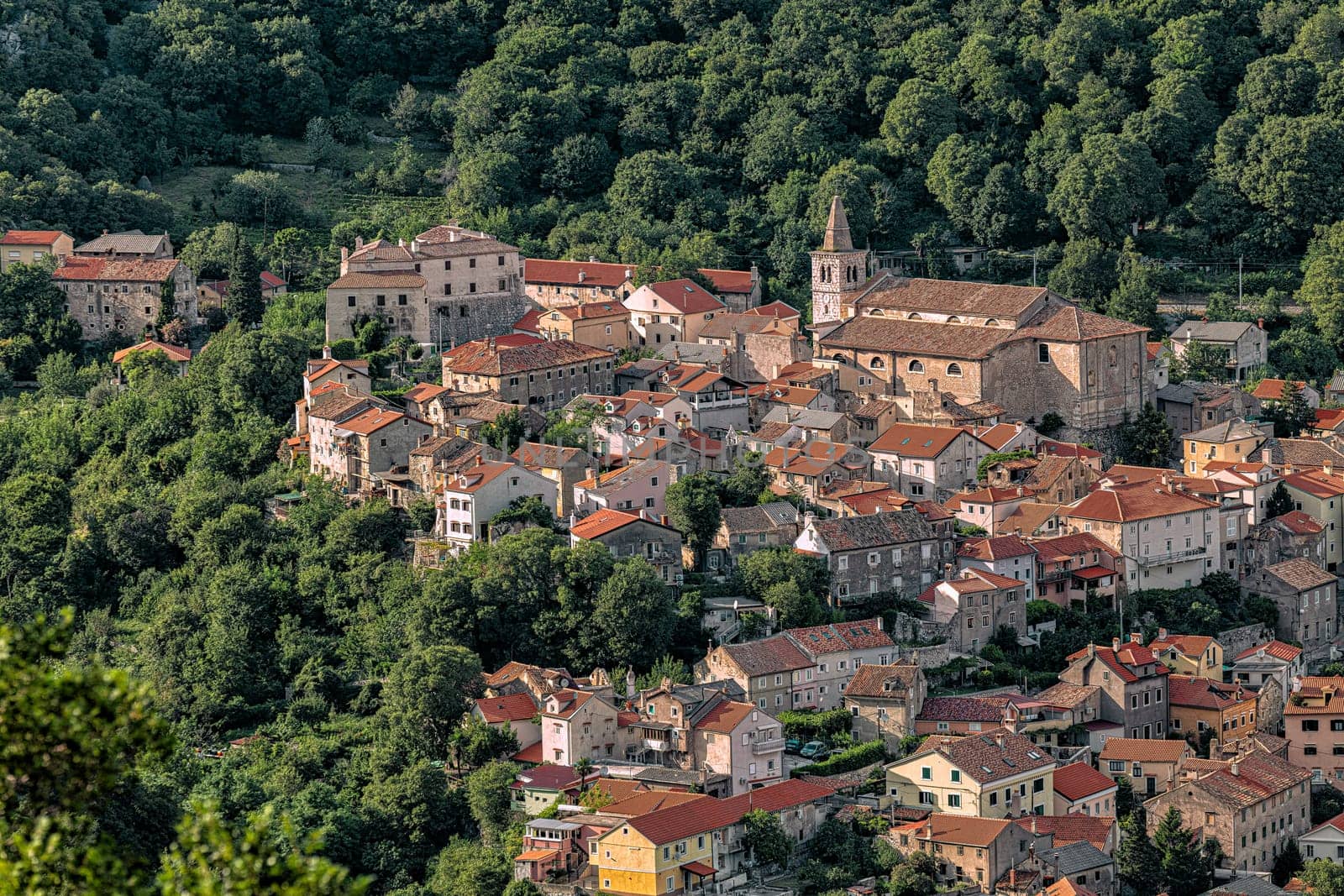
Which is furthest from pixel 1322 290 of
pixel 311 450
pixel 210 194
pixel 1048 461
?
pixel 210 194

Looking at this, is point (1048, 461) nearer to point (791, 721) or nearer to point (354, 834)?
point (791, 721)

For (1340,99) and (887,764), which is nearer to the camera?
(887,764)

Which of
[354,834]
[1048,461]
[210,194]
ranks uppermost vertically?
[210,194]

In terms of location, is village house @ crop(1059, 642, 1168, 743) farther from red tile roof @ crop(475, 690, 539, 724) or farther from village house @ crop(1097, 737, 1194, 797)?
red tile roof @ crop(475, 690, 539, 724)

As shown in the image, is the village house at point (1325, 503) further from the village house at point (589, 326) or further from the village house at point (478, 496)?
the village house at point (478, 496)

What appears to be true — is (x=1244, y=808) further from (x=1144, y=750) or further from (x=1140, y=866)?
(x=1144, y=750)

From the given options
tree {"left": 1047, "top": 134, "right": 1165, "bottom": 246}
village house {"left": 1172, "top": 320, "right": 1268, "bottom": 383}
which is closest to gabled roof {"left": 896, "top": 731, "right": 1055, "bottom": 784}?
village house {"left": 1172, "top": 320, "right": 1268, "bottom": 383}

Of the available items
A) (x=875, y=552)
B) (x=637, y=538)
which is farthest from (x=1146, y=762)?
(x=637, y=538)
